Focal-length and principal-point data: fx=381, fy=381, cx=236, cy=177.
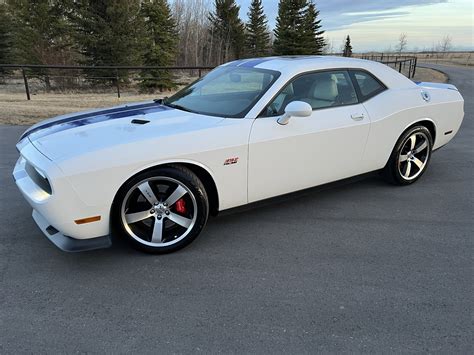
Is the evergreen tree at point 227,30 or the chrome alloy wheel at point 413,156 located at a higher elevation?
the evergreen tree at point 227,30

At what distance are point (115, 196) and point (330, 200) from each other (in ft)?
7.82

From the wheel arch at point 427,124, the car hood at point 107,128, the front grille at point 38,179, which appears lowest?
the front grille at point 38,179

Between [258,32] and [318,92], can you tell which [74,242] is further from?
[258,32]

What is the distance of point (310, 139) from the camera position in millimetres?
3514

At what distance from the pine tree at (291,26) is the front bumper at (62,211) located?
38896 millimetres

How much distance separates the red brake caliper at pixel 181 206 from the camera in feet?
10.1

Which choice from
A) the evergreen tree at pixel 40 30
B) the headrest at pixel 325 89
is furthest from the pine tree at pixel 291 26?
the headrest at pixel 325 89

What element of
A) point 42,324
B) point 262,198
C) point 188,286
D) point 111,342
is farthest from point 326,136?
point 42,324

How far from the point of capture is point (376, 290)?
8.68 feet

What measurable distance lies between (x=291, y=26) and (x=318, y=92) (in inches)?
1524

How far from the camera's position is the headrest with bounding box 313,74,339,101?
379 cm

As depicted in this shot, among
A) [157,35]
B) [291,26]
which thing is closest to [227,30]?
[291,26]

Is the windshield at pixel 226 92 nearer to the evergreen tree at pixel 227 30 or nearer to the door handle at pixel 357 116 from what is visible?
the door handle at pixel 357 116

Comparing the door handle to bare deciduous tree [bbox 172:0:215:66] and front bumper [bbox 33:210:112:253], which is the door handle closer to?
front bumper [bbox 33:210:112:253]
